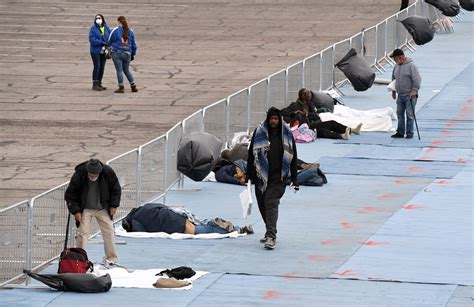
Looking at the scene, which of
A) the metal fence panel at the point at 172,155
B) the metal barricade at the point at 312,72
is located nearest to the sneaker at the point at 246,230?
the metal fence panel at the point at 172,155

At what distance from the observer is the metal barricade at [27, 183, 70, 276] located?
16.9 meters

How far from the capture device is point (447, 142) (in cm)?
2828

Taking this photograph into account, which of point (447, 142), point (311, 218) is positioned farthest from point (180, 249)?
point (447, 142)

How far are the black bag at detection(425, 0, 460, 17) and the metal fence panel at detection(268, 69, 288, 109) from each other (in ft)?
48.6

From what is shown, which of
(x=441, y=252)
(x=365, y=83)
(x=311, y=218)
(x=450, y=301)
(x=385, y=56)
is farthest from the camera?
(x=385, y=56)

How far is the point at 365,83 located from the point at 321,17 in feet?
53.7

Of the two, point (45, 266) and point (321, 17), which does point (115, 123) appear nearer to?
point (45, 266)

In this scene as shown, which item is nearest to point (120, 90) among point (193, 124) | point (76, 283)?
point (193, 124)

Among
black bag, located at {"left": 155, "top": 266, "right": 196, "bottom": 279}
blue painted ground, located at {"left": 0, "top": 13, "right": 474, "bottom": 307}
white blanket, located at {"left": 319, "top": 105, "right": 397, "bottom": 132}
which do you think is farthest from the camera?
white blanket, located at {"left": 319, "top": 105, "right": 397, "bottom": 132}

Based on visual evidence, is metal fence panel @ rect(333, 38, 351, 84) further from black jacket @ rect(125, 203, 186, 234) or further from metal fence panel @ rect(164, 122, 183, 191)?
black jacket @ rect(125, 203, 186, 234)

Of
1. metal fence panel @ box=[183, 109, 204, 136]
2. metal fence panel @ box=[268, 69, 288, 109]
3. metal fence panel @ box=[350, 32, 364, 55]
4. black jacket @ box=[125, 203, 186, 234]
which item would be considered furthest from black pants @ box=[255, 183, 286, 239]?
metal fence panel @ box=[350, 32, 364, 55]

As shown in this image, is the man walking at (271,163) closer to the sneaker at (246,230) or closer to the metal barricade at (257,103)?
the sneaker at (246,230)

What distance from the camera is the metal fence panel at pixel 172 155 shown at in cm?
2170

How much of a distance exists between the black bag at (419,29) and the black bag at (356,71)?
19.8ft
